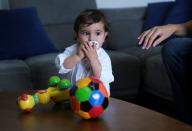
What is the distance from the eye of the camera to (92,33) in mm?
1688

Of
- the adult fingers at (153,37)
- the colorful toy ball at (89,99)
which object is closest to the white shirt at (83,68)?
the adult fingers at (153,37)

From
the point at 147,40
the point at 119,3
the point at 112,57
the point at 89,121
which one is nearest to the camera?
the point at 89,121

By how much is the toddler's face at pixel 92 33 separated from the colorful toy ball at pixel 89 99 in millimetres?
584

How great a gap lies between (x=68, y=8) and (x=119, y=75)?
2.74ft

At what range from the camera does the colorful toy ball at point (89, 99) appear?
1.08 metres

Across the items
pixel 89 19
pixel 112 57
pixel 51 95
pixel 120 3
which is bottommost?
pixel 112 57

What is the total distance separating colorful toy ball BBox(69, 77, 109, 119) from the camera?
108 centimetres

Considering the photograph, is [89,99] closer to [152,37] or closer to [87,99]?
[87,99]

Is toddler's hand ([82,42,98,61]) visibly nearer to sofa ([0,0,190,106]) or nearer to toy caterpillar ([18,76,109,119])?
toy caterpillar ([18,76,109,119])

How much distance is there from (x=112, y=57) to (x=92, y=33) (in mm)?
850

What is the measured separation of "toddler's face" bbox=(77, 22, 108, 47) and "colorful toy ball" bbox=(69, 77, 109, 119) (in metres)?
0.58

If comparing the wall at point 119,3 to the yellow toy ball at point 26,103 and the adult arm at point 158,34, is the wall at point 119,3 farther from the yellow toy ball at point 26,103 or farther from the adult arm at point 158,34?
the yellow toy ball at point 26,103

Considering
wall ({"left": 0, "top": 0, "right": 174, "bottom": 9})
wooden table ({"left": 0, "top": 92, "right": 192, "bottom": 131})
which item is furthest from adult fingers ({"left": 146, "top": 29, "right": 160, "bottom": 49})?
wall ({"left": 0, "top": 0, "right": 174, "bottom": 9})

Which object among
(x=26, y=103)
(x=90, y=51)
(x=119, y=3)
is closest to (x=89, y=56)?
(x=90, y=51)
